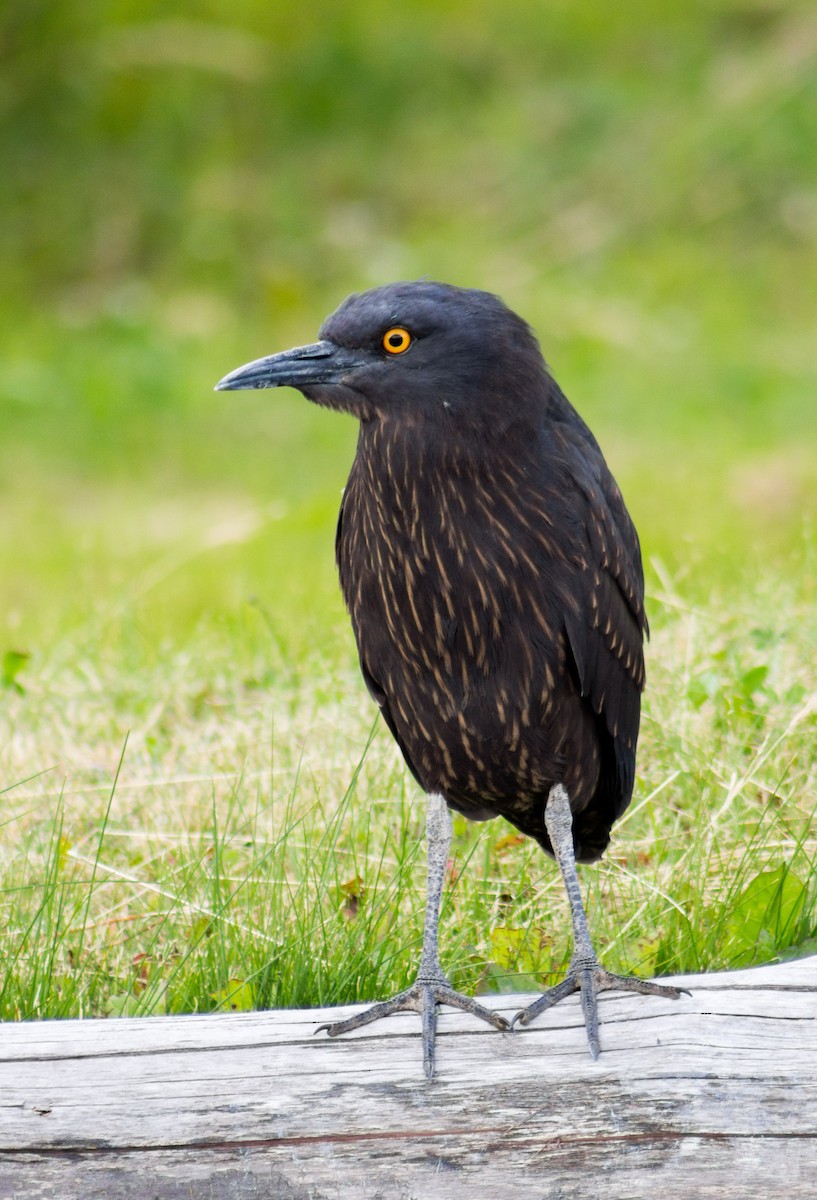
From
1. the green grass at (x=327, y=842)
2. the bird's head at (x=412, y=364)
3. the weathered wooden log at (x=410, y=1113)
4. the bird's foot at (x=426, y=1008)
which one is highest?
the bird's head at (x=412, y=364)

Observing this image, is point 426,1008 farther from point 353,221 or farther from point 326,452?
point 353,221

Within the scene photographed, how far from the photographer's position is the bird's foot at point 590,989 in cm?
252

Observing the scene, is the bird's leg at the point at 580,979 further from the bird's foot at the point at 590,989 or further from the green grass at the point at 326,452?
the green grass at the point at 326,452

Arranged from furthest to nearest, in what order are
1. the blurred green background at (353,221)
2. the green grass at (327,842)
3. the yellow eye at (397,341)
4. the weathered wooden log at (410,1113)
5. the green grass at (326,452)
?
1. the blurred green background at (353,221)
2. the green grass at (326,452)
3. the green grass at (327,842)
4. the yellow eye at (397,341)
5. the weathered wooden log at (410,1113)

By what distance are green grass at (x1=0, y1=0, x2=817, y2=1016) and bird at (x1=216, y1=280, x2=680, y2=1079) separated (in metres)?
0.30

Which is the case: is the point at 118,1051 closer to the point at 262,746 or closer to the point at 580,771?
the point at 580,771

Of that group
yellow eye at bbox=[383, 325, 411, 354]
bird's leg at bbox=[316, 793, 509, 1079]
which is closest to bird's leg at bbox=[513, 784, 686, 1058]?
bird's leg at bbox=[316, 793, 509, 1079]

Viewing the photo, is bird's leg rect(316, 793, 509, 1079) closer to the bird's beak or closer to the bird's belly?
the bird's belly

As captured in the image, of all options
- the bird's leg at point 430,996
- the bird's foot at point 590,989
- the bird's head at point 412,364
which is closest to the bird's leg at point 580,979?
the bird's foot at point 590,989

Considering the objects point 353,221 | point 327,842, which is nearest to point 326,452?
point 353,221

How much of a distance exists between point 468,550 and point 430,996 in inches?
31.7

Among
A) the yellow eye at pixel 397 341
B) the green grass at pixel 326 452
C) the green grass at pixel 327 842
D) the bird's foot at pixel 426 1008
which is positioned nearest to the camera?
the bird's foot at pixel 426 1008

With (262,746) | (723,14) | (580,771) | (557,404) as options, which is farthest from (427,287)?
(723,14)

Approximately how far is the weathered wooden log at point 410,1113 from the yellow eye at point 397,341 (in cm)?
121
